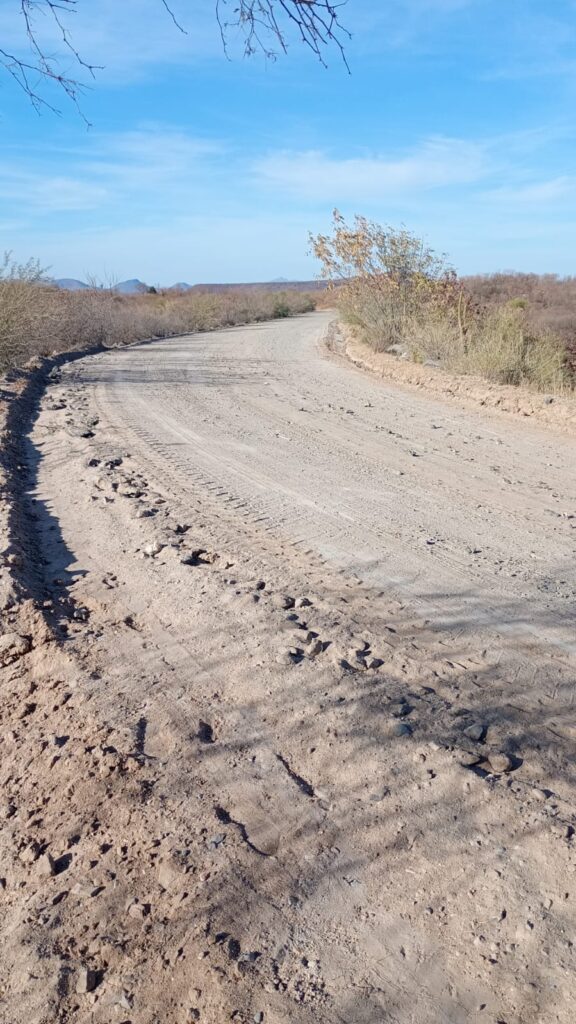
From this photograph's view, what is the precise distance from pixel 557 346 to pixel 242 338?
14942 millimetres

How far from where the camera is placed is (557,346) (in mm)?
15297

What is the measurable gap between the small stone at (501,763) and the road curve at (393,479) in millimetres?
1207

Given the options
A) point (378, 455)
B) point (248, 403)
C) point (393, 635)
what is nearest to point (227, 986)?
point (393, 635)

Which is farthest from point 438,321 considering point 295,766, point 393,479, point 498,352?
point 295,766

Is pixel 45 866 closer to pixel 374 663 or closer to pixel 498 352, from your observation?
pixel 374 663

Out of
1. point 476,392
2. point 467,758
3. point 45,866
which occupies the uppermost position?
point 467,758

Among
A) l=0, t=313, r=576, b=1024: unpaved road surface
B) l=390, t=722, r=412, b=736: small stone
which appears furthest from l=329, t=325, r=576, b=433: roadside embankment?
l=390, t=722, r=412, b=736: small stone

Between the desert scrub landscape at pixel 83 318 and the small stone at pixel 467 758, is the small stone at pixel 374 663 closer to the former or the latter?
the small stone at pixel 467 758

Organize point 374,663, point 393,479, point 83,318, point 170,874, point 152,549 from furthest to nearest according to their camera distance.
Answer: point 83,318, point 393,479, point 152,549, point 374,663, point 170,874

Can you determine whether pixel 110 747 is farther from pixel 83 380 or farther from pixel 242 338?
pixel 242 338

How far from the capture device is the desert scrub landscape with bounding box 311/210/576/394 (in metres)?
14.0

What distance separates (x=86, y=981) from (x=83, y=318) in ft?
82.6

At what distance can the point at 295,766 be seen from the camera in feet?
10.8

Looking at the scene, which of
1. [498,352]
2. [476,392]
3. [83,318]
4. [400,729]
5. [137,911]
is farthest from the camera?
[83,318]
